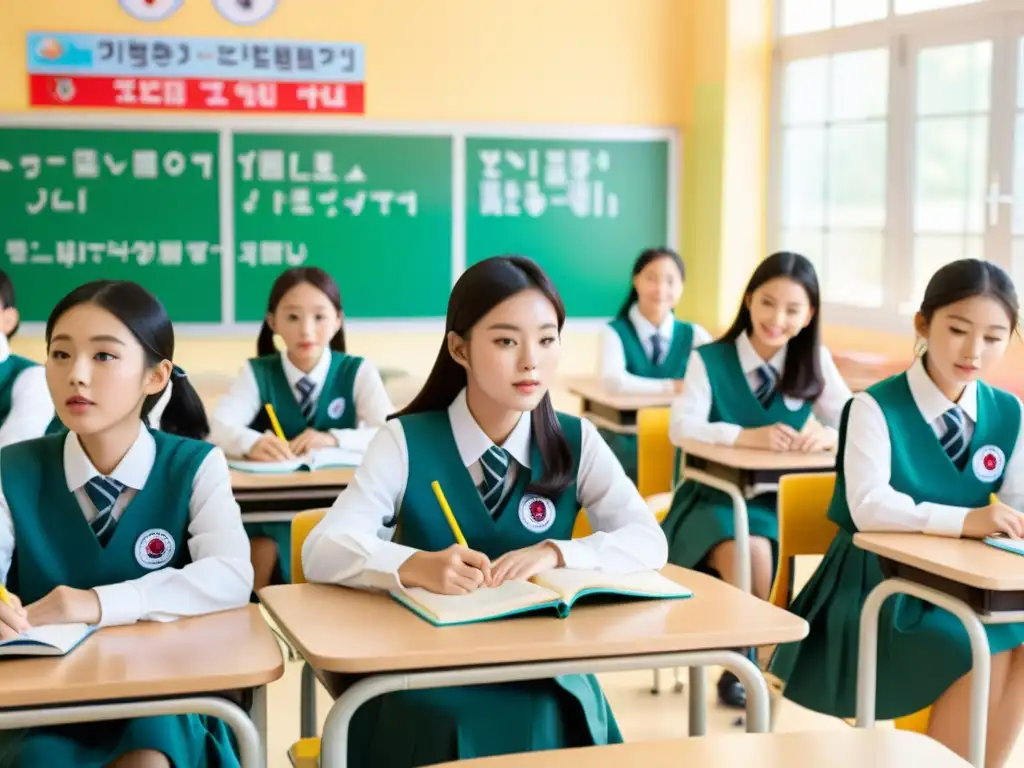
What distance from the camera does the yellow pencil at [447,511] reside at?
7.14 feet

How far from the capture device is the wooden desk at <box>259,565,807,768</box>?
1.76 metres

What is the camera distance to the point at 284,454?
11.9ft

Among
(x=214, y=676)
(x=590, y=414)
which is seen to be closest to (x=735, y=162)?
(x=590, y=414)

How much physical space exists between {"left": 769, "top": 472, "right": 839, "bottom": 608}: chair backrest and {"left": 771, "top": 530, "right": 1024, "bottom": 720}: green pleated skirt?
0.06 metres

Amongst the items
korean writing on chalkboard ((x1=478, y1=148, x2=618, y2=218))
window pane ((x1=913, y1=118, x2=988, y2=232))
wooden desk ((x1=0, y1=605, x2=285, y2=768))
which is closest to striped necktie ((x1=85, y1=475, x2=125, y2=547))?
wooden desk ((x1=0, y1=605, x2=285, y2=768))

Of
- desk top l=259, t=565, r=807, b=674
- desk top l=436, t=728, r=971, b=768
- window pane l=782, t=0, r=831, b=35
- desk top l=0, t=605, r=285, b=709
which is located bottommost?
desk top l=0, t=605, r=285, b=709

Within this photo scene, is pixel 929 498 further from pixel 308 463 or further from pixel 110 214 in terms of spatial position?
pixel 110 214

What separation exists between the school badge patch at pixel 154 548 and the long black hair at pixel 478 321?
0.46 metres

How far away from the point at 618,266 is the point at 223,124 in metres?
1.89

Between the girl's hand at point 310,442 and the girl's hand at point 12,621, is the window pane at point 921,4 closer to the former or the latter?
the girl's hand at point 310,442

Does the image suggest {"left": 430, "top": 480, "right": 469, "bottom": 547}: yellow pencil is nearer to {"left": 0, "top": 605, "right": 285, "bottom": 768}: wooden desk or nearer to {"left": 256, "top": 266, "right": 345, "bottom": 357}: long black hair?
{"left": 0, "top": 605, "right": 285, "bottom": 768}: wooden desk

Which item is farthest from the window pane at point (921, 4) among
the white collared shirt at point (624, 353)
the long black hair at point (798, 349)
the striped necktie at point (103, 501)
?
the striped necktie at point (103, 501)

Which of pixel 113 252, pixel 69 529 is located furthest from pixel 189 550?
pixel 113 252

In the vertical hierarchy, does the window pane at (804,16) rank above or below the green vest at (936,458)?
above
